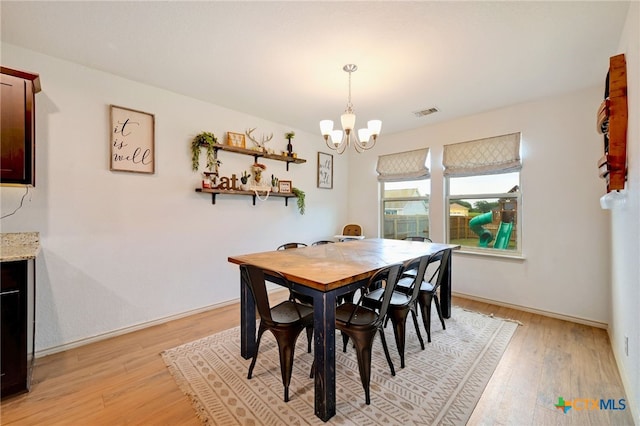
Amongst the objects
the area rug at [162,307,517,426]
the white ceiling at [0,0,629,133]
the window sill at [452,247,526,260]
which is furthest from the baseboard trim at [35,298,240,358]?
the window sill at [452,247,526,260]

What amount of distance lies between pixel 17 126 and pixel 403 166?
4416 mm

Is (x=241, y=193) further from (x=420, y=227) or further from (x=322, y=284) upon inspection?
(x=420, y=227)

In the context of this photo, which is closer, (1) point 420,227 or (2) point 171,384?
(2) point 171,384

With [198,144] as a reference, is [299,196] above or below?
below

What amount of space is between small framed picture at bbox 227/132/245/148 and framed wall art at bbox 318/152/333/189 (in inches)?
60.3

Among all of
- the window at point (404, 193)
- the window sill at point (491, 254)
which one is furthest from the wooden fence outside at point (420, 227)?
the window sill at point (491, 254)

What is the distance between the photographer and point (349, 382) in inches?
76.7

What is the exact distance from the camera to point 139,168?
111 inches

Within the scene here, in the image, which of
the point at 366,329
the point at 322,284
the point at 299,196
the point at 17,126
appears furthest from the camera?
the point at 299,196

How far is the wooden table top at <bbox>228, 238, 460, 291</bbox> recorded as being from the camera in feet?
5.31

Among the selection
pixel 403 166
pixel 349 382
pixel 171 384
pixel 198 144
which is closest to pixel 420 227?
pixel 403 166

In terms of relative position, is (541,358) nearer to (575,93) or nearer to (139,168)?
(575,93)

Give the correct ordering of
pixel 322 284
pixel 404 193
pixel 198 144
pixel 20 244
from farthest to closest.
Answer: pixel 404 193 < pixel 198 144 < pixel 20 244 < pixel 322 284

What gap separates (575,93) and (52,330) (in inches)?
225
